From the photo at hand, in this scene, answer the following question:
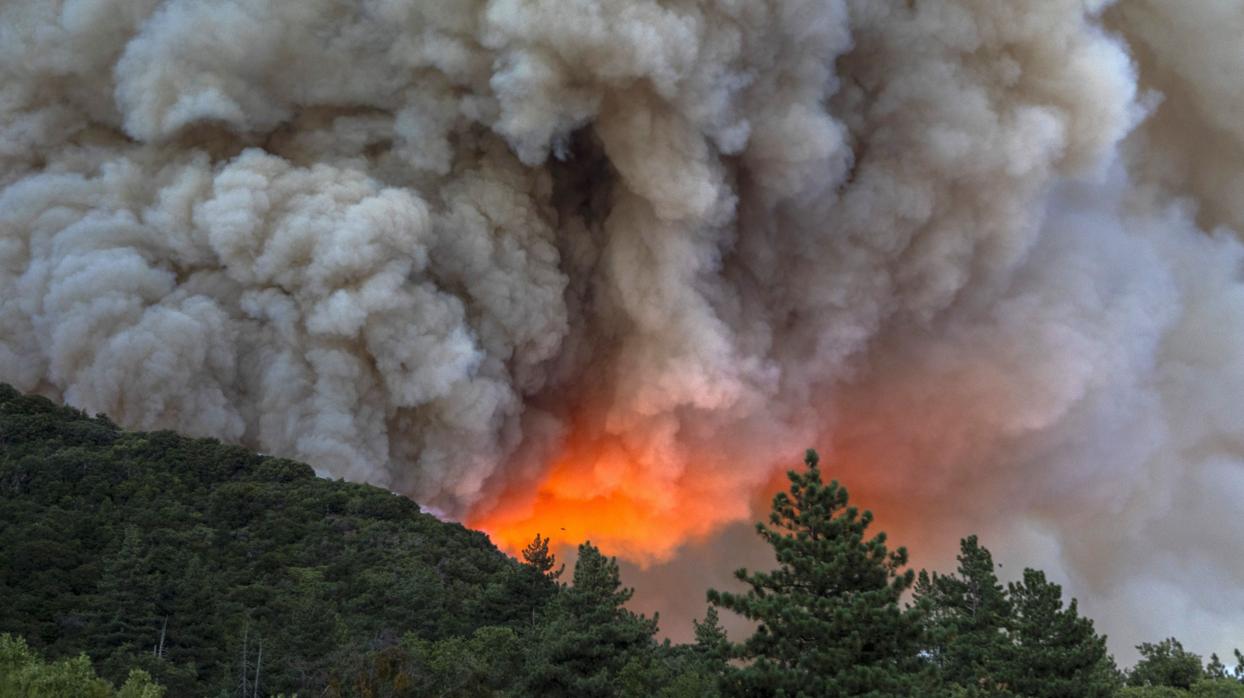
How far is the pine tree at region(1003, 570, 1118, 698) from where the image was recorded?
23422 millimetres

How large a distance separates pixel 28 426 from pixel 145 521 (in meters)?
7.09

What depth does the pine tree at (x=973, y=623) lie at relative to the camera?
24.2 meters

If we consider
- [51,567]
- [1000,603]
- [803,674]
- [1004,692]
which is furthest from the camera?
[51,567]

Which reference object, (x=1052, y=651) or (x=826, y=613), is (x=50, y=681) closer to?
(x=826, y=613)

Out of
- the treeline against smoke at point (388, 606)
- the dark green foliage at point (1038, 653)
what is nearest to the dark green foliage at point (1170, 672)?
the treeline against smoke at point (388, 606)

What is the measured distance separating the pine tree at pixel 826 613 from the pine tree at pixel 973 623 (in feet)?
12.4

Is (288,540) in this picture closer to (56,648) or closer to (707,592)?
(56,648)

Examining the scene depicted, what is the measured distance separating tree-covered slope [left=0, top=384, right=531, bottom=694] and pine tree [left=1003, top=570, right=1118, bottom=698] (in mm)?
11759

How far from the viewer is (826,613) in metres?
18.8

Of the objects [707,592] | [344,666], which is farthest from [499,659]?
[707,592]

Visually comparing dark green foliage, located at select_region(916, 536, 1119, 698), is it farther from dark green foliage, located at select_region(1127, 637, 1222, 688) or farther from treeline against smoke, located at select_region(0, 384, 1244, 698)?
dark green foliage, located at select_region(1127, 637, 1222, 688)

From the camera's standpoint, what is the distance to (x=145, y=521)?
37.6m

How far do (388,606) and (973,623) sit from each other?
15306mm

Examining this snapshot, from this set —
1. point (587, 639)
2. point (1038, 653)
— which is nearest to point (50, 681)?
point (587, 639)
